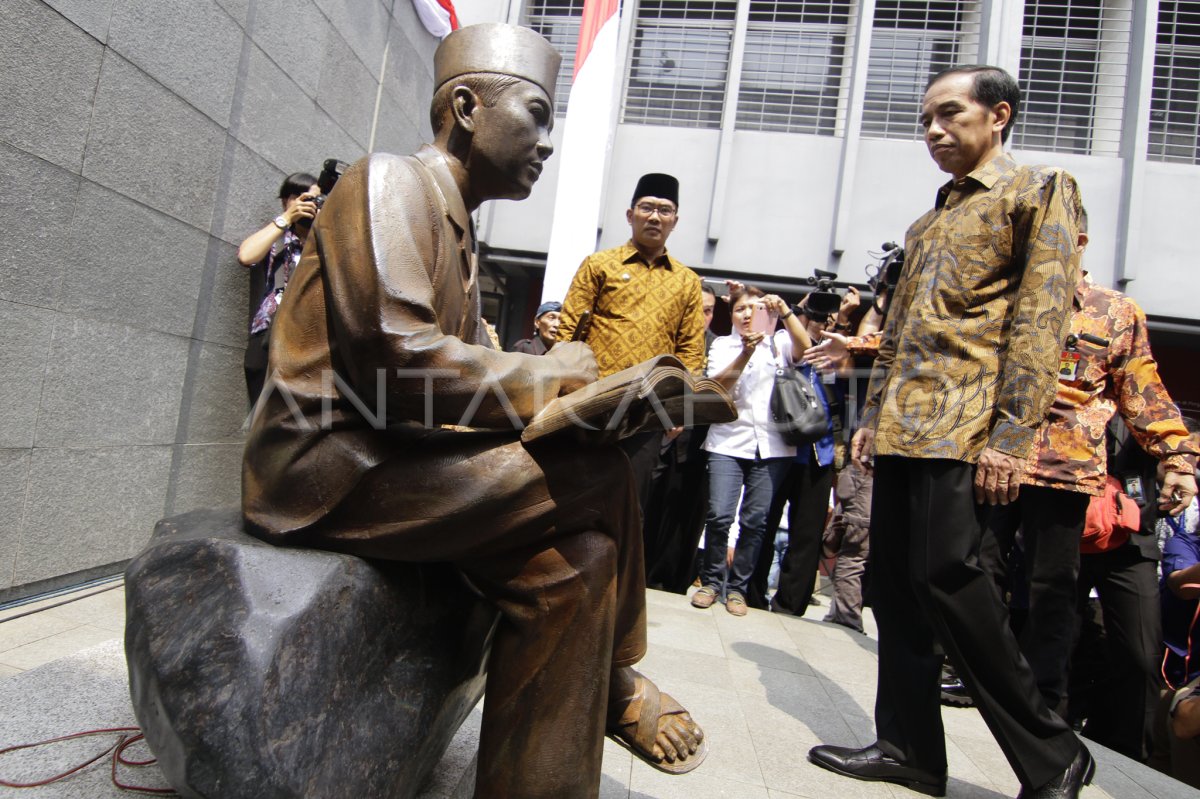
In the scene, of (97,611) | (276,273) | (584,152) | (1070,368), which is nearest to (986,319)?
(1070,368)

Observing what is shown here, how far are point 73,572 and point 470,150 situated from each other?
8.86 feet

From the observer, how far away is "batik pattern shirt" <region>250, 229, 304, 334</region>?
3699mm

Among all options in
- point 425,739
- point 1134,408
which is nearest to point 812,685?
point 1134,408

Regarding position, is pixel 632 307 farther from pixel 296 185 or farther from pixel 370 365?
pixel 370 365

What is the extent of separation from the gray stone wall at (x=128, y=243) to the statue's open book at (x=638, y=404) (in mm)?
2450

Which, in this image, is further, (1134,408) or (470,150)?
(1134,408)

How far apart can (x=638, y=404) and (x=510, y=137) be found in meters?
0.72

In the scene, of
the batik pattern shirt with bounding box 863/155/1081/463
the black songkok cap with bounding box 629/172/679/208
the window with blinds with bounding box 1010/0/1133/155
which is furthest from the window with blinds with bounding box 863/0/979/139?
the batik pattern shirt with bounding box 863/155/1081/463

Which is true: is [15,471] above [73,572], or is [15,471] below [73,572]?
above

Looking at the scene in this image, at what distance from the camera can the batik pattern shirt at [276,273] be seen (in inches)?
146

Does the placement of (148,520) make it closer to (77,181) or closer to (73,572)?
(73,572)

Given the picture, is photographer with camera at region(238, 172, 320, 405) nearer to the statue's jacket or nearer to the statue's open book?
the statue's jacket

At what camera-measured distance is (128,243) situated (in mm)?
3135

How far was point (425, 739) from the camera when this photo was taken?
140 centimetres
